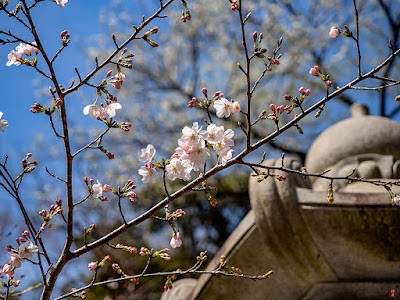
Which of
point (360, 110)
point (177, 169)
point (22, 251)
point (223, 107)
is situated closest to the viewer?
point (22, 251)

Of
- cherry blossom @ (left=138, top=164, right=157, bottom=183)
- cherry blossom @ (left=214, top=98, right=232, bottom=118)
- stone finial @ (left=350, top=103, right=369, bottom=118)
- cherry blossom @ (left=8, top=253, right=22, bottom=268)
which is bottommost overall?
cherry blossom @ (left=8, top=253, right=22, bottom=268)

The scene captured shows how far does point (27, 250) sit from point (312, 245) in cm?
168

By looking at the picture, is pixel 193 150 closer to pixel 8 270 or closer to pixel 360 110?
pixel 8 270

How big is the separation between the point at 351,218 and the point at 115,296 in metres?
6.40

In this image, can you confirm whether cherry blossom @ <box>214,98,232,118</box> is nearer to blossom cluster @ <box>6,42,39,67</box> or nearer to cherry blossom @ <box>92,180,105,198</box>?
cherry blossom @ <box>92,180,105,198</box>

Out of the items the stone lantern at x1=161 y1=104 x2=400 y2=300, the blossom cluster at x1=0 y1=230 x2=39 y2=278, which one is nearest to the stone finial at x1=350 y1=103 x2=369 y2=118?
the stone lantern at x1=161 y1=104 x2=400 y2=300

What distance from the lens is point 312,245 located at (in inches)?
101

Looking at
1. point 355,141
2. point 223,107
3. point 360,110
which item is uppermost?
point 360,110

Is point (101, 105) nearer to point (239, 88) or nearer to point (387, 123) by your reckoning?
point (387, 123)

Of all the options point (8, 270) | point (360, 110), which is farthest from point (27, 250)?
point (360, 110)

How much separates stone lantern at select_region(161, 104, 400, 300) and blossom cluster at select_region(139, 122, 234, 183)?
41.2 inches

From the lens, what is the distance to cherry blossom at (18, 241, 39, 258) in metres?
1.51

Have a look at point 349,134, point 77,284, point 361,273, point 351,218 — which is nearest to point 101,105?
point 351,218

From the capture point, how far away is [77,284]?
8.75m
